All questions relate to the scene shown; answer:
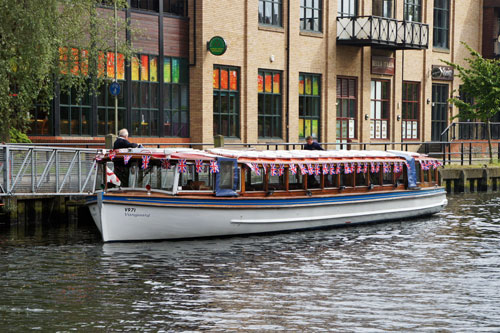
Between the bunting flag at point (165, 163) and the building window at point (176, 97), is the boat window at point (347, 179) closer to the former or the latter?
the bunting flag at point (165, 163)

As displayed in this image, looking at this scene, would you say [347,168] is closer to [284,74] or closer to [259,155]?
[259,155]

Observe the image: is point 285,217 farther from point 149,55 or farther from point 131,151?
point 149,55

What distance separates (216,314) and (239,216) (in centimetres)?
889

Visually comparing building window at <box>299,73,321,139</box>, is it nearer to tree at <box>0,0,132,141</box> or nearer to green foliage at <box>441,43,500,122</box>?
green foliage at <box>441,43,500,122</box>

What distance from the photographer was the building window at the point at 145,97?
35906 millimetres

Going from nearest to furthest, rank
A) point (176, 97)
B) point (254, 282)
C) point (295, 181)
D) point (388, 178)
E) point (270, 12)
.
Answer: point (254, 282) → point (295, 181) → point (388, 178) → point (176, 97) → point (270, 12)

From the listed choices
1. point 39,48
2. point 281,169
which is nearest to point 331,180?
point 281,169

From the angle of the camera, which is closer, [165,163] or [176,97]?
[165,163]

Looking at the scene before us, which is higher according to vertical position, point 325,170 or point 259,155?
point 259,155

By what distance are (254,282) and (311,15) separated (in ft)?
92.1

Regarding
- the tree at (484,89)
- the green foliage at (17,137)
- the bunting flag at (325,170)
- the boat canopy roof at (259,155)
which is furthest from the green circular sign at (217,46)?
the tree at (484,89)

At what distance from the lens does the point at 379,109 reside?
157ft

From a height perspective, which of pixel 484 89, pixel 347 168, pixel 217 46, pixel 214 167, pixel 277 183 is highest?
pixel 217 46

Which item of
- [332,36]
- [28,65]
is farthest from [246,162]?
[332,36]
